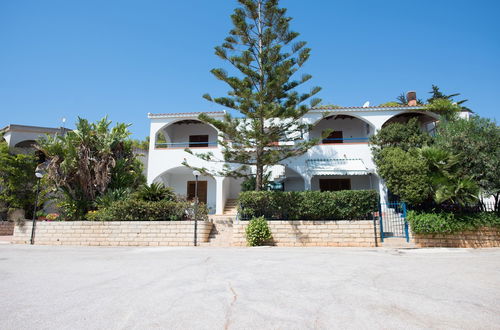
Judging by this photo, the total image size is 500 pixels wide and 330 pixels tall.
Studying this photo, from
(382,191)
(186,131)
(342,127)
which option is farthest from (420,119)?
(186,131)

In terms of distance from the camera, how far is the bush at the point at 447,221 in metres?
10.7

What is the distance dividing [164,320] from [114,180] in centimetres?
1273

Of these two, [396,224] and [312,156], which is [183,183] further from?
[396,224]

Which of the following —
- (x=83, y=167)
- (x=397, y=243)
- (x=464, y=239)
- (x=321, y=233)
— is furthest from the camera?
(x=83, y=167)

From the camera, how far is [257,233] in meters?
11.4

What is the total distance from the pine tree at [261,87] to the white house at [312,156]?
3.79 m

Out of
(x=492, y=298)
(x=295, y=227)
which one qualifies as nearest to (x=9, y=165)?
(x=295, y=227)

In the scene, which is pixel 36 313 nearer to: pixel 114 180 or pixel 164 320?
pixel 164 320

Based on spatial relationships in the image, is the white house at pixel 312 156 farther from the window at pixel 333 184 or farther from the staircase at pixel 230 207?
the staircase at pixel 230 207

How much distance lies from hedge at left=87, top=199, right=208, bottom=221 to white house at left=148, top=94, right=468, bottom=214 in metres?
5.11

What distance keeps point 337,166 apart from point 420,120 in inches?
272

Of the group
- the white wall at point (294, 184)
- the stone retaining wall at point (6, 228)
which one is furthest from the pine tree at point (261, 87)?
the stone retaining wall at point (6, 228)

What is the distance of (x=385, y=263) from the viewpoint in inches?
279

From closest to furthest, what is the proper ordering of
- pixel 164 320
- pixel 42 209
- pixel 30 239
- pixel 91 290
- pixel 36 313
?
pixel 164 320
pixel 36 313
pixel 91 290
pixel 30 239
pixel 42 209
